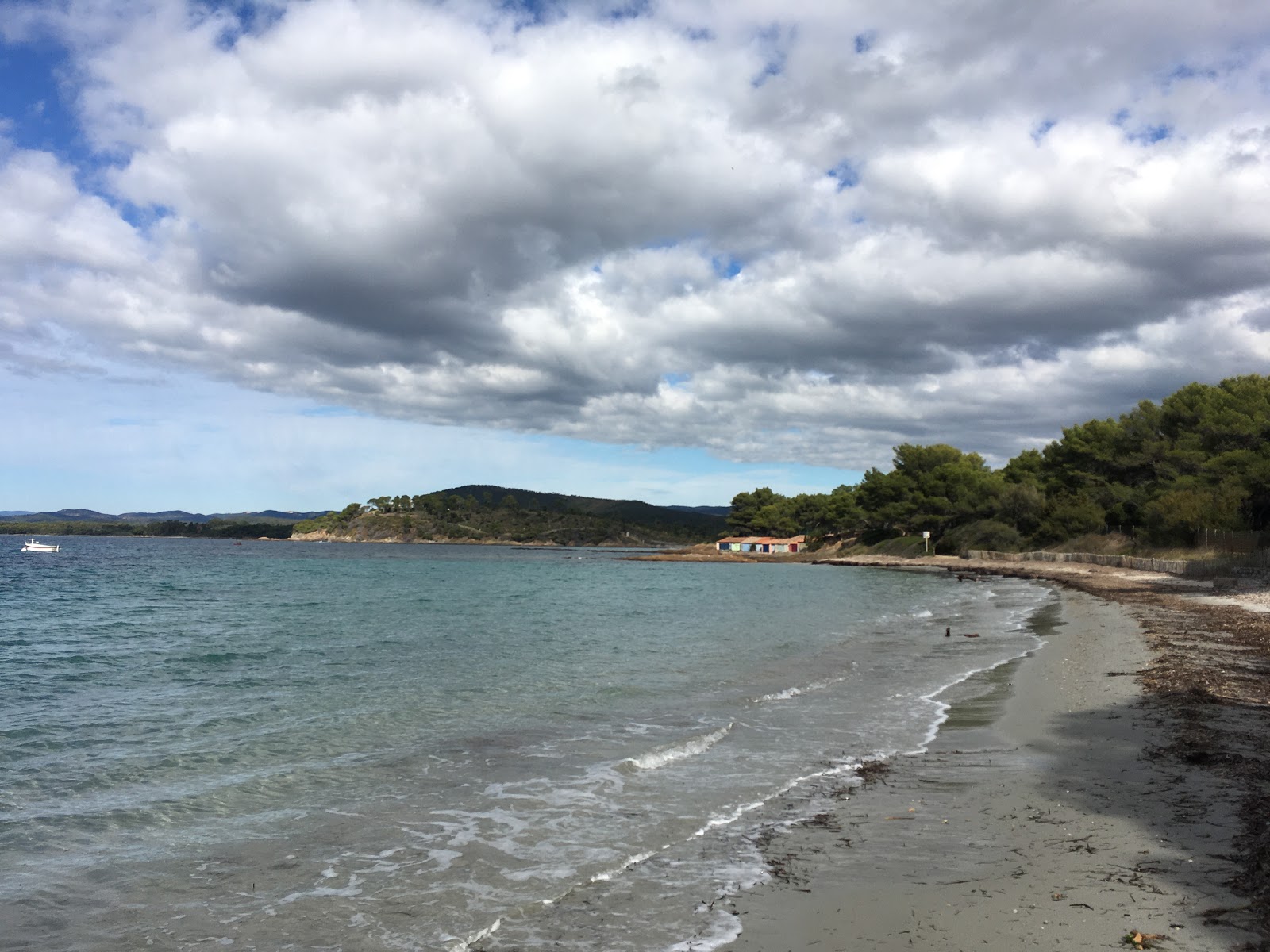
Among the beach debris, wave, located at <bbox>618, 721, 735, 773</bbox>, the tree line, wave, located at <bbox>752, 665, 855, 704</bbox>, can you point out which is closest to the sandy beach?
the beach debris

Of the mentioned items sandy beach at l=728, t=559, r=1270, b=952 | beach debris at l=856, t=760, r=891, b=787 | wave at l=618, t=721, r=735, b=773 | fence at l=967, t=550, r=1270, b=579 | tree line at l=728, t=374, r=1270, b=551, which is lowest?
wave at l=618, t=721, r=735, b=773

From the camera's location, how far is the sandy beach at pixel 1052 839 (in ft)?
17.1

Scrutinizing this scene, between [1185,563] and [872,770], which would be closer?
[872,770]

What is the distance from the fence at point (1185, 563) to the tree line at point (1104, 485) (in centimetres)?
353

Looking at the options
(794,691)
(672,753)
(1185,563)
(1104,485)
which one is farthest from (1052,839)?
(1104,485)

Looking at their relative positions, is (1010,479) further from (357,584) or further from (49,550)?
(49,550)

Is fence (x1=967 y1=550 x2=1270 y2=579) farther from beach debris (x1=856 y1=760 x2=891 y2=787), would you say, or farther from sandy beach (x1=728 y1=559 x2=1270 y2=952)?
beach debris (x1=856 y1=760 x2=891 y2=787)

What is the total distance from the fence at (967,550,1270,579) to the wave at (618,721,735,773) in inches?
1461

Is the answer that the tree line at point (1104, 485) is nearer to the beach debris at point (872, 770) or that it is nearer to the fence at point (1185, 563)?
the fence at point (1185, 563)

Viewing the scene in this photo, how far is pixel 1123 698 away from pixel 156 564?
Result: 81.3 metres

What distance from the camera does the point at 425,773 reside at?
10.3 m

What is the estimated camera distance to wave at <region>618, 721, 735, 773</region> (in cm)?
1049

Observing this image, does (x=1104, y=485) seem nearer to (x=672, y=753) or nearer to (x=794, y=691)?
(x=794, y=691)

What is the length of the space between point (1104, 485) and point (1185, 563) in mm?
34567
